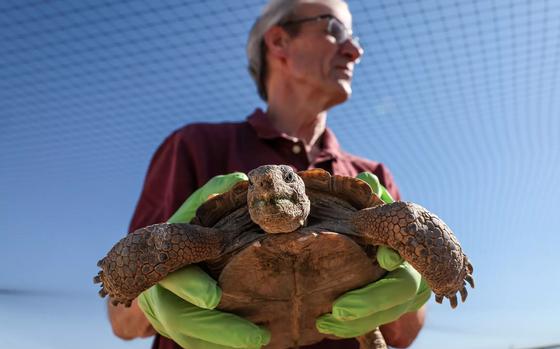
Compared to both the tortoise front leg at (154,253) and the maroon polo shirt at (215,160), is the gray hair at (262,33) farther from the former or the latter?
the tortoise front leg at (154,253)

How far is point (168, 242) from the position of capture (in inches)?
57.4

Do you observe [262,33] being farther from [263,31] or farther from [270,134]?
[270,134]

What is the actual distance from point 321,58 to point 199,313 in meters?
1.29

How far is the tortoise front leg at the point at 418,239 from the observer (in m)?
1.48

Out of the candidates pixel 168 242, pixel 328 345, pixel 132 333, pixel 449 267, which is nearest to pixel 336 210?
pixel 449 267

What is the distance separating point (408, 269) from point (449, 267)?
12 centimetres

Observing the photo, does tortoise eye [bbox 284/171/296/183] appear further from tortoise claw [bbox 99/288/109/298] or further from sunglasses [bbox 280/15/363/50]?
sunglasses [bbox 280/15/363/50]

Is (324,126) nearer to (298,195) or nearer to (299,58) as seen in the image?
(299,58)

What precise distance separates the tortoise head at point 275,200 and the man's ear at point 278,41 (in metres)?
1.17

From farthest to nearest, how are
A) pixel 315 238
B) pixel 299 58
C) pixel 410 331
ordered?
1. pixel 299 58
2. pixel 410 331
3. pixel 315 238

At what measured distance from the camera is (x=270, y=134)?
2.22 m

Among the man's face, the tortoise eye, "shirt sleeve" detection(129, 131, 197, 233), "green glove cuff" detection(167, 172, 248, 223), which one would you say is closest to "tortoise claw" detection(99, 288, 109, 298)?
"green glove cuff" detection(167, 172, 248, 223)

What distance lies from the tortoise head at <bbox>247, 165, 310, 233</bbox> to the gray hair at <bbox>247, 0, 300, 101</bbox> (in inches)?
51.2

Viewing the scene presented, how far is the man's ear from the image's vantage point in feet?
8.20
